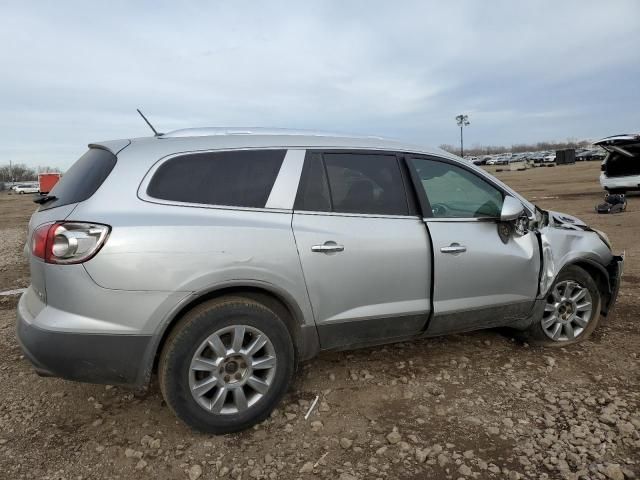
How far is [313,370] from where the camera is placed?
368 centimetres

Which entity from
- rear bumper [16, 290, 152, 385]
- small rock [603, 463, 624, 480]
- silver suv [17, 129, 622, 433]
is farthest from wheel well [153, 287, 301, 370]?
small rock [603, 463, 624, 480]

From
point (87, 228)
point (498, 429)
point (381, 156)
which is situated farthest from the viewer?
point (381, 156)

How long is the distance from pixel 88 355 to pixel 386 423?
1.76m

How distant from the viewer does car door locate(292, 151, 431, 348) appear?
2.98 metres

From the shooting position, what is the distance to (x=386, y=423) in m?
2.97

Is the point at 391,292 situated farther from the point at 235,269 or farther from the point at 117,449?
the point at 117,449

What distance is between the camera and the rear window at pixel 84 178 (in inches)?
106

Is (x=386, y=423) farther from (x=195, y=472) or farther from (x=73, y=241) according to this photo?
(x=73, y=241)

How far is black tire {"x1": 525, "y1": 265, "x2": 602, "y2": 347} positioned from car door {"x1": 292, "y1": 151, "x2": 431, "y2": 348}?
1222 mm

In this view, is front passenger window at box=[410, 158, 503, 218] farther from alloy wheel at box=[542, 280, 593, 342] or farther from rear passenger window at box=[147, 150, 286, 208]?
rear passenger window at box=[147, 150, 286, 208]

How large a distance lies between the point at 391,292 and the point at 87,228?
186cm

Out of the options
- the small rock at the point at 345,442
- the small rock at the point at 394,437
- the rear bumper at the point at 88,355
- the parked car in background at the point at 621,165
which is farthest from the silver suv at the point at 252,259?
the parked car in background at the point at 621,165

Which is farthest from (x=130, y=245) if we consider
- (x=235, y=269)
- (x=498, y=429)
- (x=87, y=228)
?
(x=498, y=429)

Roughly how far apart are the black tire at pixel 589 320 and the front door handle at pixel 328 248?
6.40ft
